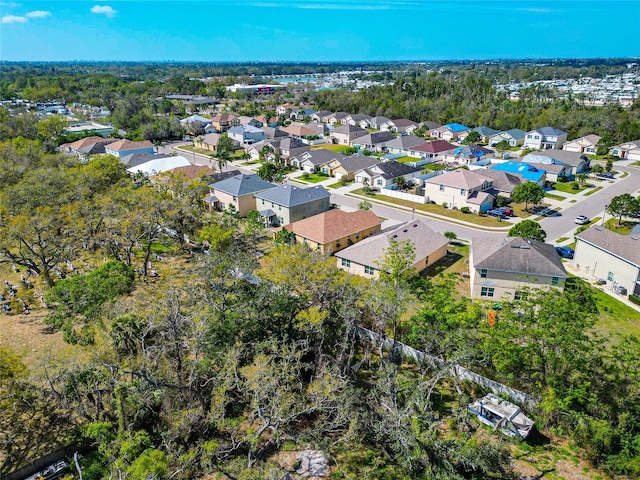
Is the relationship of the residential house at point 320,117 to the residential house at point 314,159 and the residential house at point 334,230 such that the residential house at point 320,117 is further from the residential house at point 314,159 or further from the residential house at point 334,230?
the residential house at point 334,230

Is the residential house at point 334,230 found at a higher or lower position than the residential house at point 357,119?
lower

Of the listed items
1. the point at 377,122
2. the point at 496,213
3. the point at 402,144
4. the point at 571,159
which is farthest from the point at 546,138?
the point at 496,213

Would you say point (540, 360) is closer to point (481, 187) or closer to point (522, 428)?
point (522, 428)

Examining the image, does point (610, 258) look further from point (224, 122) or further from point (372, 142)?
point (224, 122)

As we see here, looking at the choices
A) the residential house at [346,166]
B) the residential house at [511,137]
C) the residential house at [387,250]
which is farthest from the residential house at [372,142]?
the residential house at [387,250]

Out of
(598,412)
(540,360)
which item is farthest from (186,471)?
(598,412)
